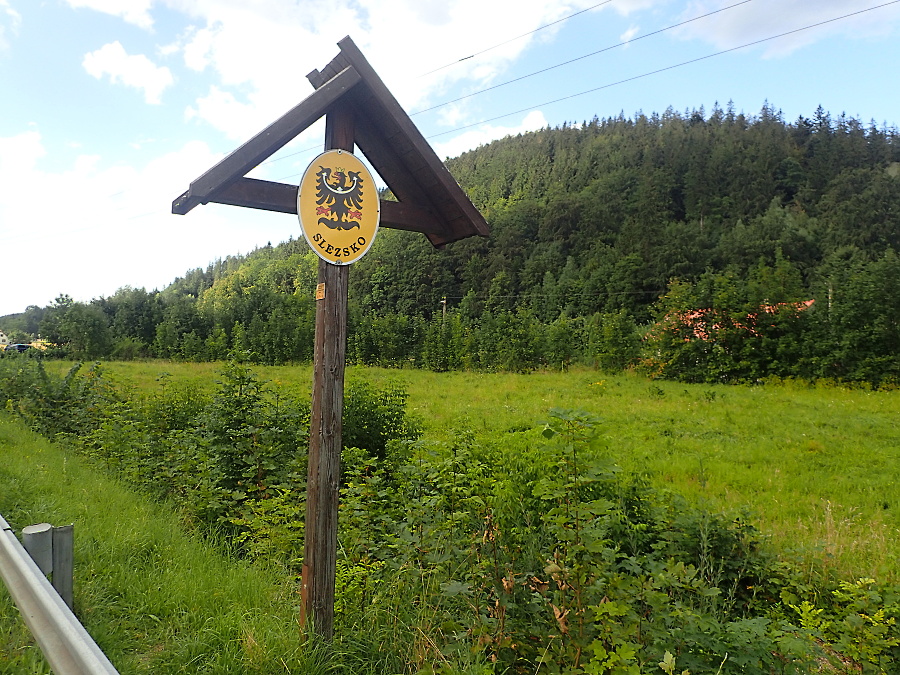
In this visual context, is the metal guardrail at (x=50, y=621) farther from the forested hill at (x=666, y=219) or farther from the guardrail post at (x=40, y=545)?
the forested hill at (x=666, y=219)

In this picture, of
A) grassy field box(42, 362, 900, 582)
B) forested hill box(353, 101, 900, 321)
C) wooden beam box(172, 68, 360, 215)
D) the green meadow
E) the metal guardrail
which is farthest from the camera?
forested hill box(353, 101, 900, 321)

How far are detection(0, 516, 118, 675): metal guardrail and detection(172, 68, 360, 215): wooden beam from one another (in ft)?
5.06

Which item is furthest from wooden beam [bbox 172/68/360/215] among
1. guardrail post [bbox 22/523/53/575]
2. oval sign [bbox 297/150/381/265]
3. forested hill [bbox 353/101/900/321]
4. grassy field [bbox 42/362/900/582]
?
forested hill [bbox 353/101/900/321]

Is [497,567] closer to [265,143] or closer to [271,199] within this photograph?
[271,199]

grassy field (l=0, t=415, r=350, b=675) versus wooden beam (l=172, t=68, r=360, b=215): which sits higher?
wooden beam (l=172, t=68, r=360, b=215)

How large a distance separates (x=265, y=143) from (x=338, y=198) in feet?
1.34

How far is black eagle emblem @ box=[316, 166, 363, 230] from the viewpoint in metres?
2.58

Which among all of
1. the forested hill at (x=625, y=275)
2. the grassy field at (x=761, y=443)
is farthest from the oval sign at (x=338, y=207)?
the forested hill at (x=625, y=275)

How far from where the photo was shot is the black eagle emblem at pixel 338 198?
2584 millimetres

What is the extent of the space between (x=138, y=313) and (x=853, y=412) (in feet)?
153

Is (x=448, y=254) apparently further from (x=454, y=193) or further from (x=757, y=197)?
(x=454, y=193)

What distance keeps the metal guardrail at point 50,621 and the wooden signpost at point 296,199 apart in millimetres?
1070

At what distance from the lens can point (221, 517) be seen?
15.0 feet

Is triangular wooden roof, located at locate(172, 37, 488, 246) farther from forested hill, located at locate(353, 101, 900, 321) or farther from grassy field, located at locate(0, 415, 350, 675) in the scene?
forested hill, located at locate(353, 101, 900, 321)
